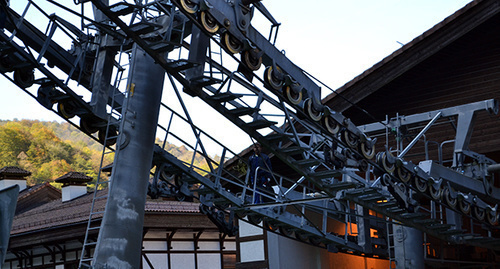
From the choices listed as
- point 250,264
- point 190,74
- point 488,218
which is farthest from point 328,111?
point 250,264

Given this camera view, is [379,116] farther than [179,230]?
No

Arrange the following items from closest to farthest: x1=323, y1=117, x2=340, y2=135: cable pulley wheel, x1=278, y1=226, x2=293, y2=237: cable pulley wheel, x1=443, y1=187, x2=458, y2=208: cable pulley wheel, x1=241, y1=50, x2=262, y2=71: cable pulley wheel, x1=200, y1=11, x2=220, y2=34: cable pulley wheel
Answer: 1. x1=200, y1=11, x2=220, y2=34: cable pulley wheel
2. x1=241, y1=50, x2=262, y2=71: cable pulley wheel
3. x1=323, y1=117, x2=340, y2=135: cable pulley wheel
4. x1=443, y1=187, x2=458, y2=208: cable pulley wheel
5. x1=278, y1=226, x2=293, y2=237: cable pulley wheel

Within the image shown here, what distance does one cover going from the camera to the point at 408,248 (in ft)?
52.6

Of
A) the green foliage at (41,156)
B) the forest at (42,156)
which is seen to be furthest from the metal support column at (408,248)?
the green foliage at (41,156)

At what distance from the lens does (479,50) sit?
717 inches

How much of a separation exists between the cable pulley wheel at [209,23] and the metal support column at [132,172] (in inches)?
136

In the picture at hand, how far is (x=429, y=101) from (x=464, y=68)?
3.94ft

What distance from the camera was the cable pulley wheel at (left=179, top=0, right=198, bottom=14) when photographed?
1026 centimetres

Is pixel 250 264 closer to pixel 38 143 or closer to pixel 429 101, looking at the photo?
pixel 429 101

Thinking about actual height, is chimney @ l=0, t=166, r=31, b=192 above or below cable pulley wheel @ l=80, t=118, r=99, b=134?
above

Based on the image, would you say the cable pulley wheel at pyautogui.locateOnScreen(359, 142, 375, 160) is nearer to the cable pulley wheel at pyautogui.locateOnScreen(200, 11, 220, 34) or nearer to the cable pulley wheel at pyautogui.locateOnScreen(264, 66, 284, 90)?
the cable pulley wheel at pyautogui.locateOnScreen(264, 66, 284, 90)

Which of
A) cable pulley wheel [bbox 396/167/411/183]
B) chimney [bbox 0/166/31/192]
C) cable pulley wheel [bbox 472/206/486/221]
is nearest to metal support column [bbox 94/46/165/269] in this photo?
cable pulley wheel [bbox 396/167/411/183]

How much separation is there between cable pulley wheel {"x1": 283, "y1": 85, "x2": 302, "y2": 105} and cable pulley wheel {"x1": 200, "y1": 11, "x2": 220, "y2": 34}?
1759 mm

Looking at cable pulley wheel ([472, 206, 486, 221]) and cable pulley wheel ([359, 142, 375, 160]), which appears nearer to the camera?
cable pulley wheel ([359, 142, 375, 160])
